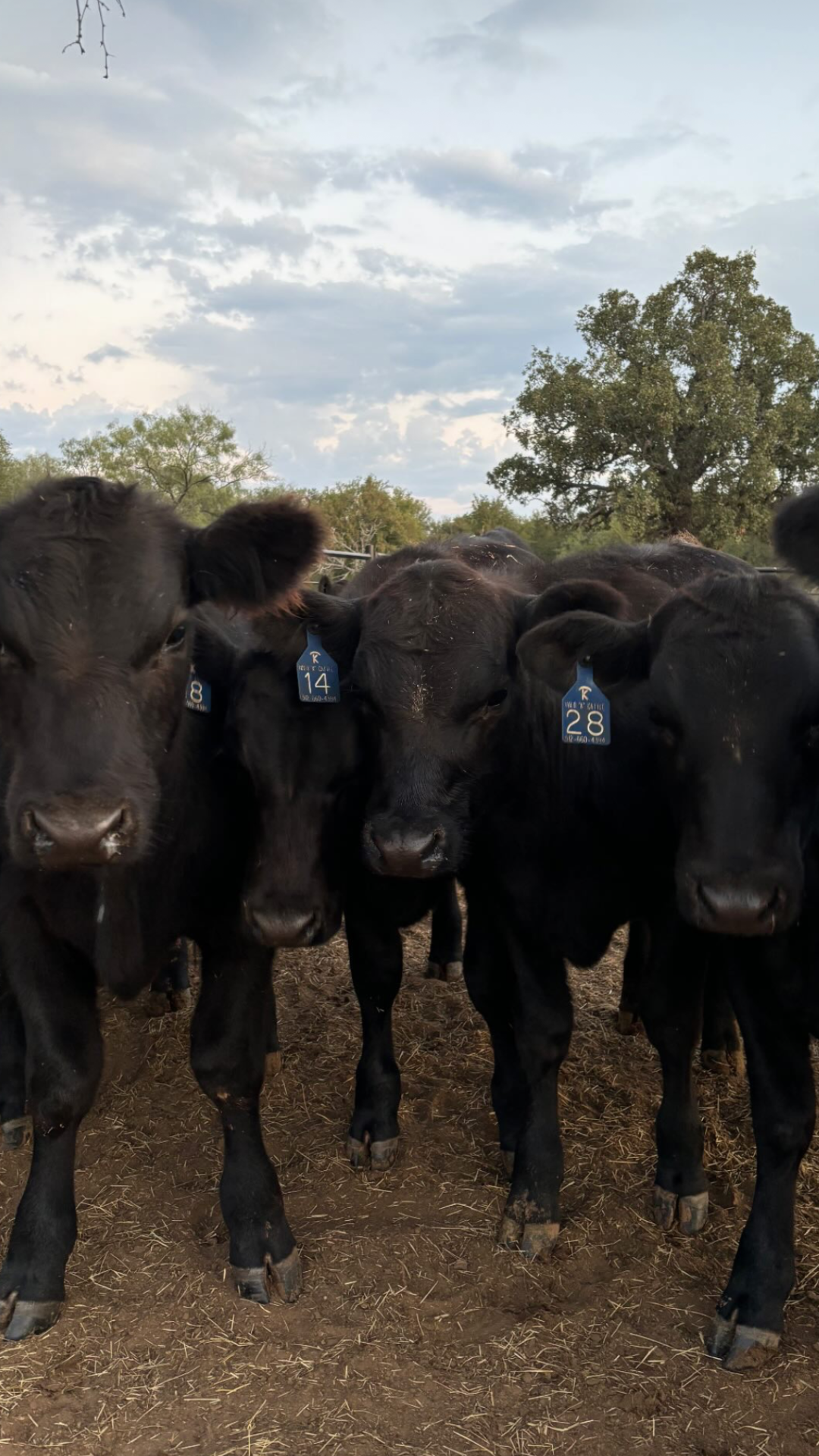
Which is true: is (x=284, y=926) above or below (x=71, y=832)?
below

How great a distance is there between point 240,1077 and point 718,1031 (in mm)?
2429

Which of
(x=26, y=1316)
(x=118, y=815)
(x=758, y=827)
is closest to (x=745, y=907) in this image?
(x=758, y=827)

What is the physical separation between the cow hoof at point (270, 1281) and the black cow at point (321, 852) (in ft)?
2.38

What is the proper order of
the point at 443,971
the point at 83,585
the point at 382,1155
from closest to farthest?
the point at 83,585, the point at 382,1155, the point at 443,971

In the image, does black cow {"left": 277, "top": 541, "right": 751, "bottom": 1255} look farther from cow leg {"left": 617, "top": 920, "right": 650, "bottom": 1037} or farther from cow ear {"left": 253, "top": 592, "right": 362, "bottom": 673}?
cow leg {"left": 617, "top": 920, "right": 650, "bottom": 1037}

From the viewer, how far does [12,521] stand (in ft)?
9.87

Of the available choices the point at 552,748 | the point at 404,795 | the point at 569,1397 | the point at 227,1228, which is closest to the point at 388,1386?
the point at 569,1397

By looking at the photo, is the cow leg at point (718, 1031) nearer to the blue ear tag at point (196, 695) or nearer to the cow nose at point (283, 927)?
the cow nose at point (283, 927)

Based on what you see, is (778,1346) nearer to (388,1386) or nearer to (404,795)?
(388,1386)

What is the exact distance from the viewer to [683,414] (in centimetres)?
3222

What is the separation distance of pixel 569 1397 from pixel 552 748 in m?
2.05

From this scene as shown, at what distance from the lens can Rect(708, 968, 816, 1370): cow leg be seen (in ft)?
10.1

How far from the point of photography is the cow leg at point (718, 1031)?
4879 millimetres

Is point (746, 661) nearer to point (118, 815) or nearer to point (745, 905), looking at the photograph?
point (745, 905)
